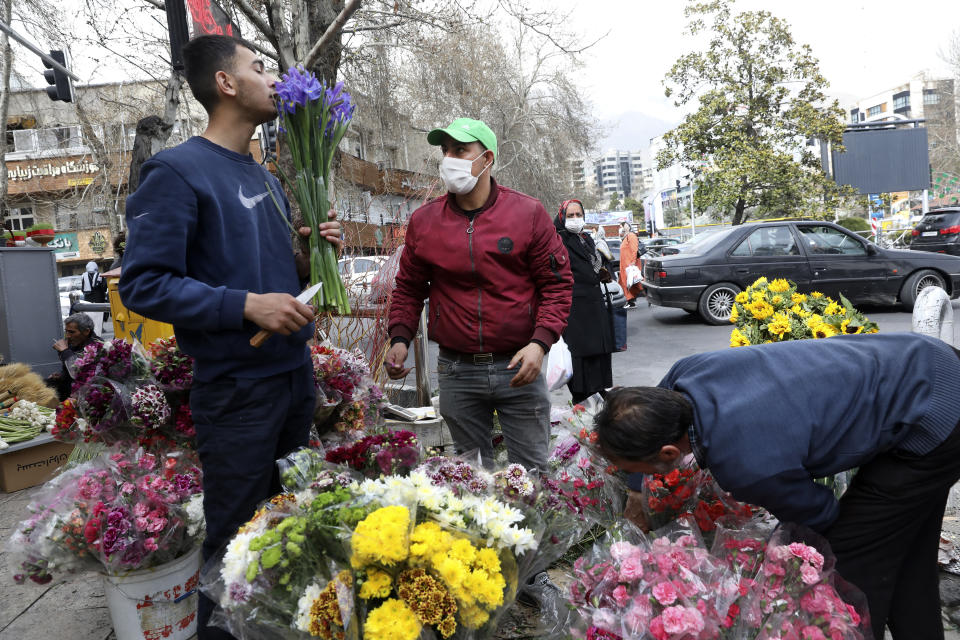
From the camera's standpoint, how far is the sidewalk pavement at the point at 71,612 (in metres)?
2.47

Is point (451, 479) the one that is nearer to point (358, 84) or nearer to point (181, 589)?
point (181, 589)

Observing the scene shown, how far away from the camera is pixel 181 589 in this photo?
239cm

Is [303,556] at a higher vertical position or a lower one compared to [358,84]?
lower

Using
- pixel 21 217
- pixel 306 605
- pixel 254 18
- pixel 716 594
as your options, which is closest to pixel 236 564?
pixel 306 605

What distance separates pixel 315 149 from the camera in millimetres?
2252

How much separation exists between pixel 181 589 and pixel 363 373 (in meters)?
1.22

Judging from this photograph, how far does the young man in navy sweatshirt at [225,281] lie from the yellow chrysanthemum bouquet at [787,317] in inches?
113

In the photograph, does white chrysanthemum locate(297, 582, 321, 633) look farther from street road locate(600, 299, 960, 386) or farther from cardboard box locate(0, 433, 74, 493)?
street road locate(600, 299, 960, 386)

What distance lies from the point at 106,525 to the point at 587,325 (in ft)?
11.6

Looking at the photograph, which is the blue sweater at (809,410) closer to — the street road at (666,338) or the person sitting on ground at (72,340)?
the street road at (666,338)

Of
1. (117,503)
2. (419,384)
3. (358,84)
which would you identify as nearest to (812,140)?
(358,84)

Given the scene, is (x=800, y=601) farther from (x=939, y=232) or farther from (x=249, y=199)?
(x=939, y=232)

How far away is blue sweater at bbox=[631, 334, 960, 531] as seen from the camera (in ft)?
5.81

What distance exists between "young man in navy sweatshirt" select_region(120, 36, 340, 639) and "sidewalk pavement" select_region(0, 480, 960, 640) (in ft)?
2.92
